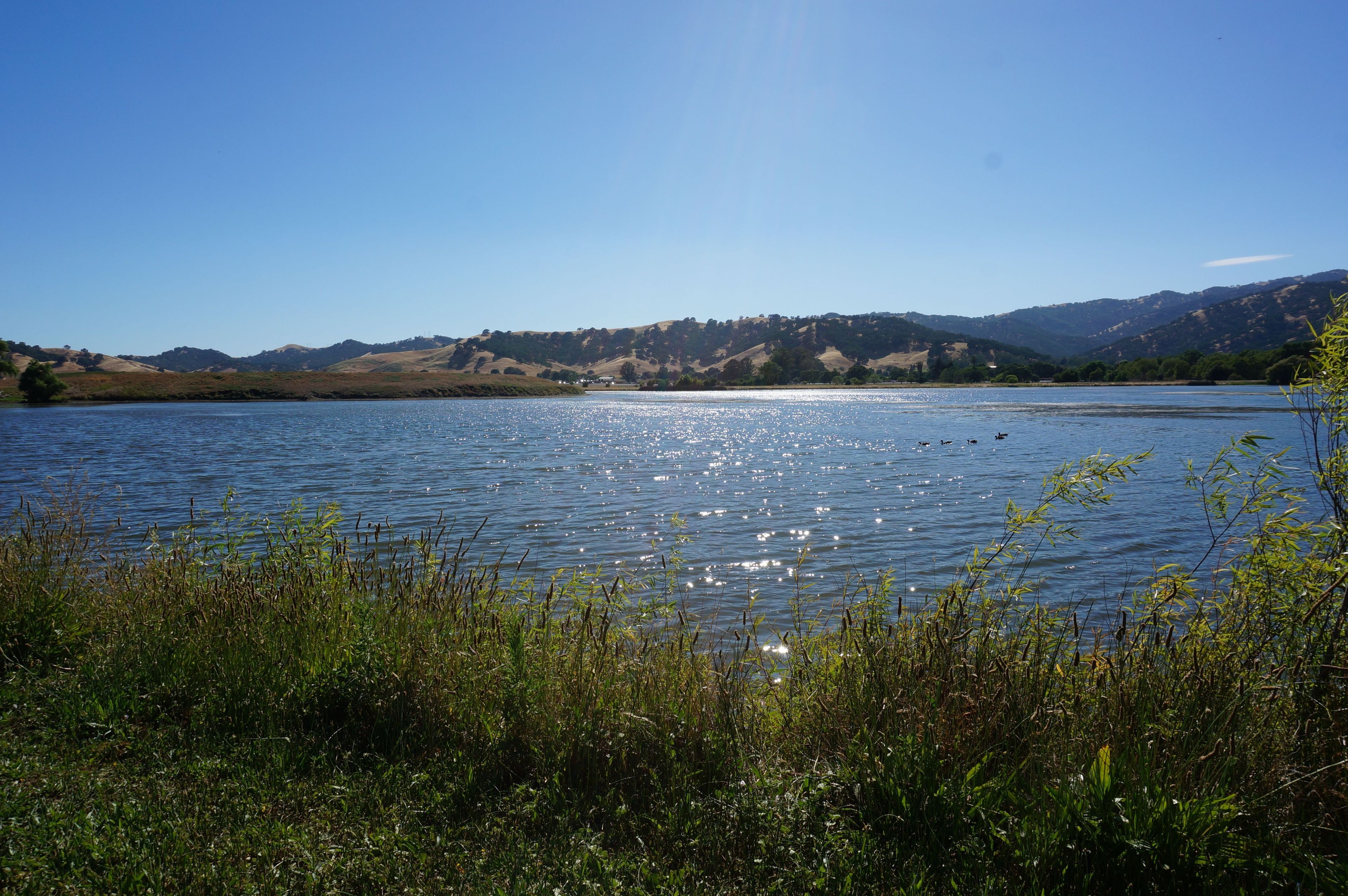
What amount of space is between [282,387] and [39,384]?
3535cm

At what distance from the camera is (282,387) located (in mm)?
124438

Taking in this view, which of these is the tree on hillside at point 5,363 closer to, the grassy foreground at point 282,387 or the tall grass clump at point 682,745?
the grassy foreground at point 282,387

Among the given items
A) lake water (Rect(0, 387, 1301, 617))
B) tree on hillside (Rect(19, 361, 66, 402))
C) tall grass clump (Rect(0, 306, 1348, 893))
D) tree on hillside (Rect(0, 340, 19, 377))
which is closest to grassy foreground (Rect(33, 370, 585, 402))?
tree on hillside (Rect(19, 361, 66, 402))

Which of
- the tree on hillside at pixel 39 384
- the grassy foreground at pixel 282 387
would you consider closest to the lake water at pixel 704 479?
the tree on hillside at pixel 39 384

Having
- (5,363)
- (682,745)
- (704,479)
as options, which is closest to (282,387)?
(5,363)

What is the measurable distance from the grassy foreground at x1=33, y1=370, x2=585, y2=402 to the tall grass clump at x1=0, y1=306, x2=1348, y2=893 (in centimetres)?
11975

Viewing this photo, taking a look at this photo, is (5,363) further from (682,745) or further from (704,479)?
(682,745)

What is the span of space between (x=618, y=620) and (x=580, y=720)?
4.14 m

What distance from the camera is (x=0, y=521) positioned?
60.7 feet

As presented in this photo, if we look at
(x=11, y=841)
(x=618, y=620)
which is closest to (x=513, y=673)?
(x=11, y=841)

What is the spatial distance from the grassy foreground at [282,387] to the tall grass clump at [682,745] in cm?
11975

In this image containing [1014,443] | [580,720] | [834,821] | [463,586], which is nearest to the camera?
[834,821]

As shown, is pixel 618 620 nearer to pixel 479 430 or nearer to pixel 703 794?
pixel 703 794

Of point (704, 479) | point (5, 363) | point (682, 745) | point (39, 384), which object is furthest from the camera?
point (39, 384)
